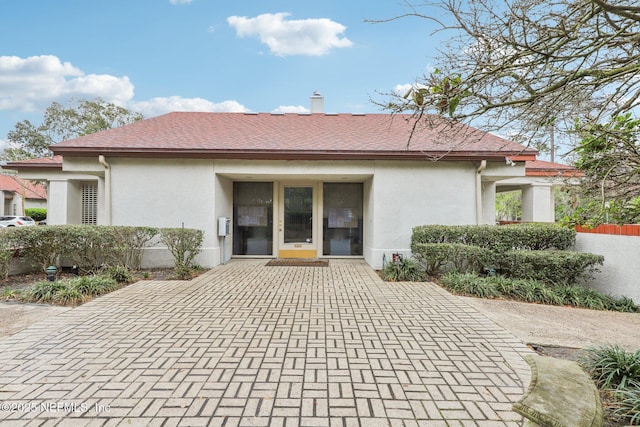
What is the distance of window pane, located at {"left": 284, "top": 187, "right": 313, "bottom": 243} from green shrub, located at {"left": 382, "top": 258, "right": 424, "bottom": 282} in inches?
130

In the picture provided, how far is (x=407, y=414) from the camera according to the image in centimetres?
221

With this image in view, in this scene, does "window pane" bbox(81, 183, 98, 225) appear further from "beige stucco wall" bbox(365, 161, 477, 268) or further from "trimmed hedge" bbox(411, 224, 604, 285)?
"trimmed hedge" bbox(411, 224, 604, 285)

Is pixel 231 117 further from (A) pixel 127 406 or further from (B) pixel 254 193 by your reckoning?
(A) pixel 127 406

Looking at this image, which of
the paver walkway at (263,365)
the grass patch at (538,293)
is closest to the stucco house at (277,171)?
the grass patch at (538,293)

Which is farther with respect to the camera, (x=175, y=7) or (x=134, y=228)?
(x=175, y=7)

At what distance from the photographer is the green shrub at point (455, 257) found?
21.1 feet

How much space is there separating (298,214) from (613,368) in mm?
7865

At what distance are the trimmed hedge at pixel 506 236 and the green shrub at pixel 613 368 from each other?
400 cm

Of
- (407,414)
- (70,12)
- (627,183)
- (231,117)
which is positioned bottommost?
(407,414)

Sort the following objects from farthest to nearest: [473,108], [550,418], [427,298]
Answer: [427,298] → [473,108] → [550,418]

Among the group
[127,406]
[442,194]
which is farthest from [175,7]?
[127,406]

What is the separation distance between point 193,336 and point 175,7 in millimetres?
10096

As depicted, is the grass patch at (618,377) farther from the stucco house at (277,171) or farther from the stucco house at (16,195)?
the stucco house at (16,195)

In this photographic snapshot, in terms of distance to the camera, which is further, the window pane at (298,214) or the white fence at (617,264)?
the window pane at (298,214)
